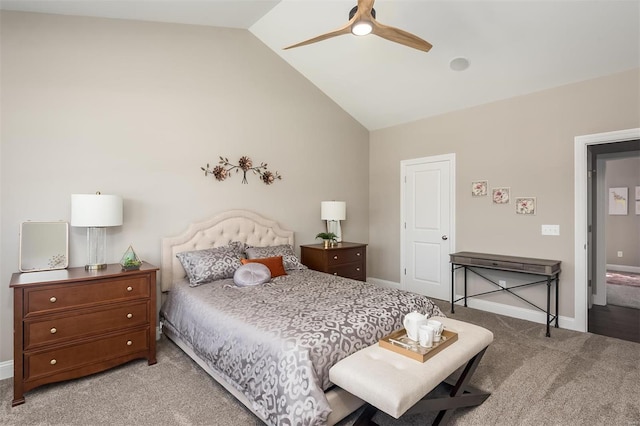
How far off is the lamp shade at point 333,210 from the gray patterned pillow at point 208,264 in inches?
60.9

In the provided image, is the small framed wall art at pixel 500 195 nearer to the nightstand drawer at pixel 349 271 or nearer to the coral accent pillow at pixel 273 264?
the nightstand drawer at pixel 349 271

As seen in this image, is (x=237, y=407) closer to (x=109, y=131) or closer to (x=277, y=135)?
(x=109, y=131)

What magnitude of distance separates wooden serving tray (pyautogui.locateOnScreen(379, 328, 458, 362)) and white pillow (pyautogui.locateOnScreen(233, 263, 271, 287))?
144 cm

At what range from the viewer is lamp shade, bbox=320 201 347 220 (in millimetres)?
4617

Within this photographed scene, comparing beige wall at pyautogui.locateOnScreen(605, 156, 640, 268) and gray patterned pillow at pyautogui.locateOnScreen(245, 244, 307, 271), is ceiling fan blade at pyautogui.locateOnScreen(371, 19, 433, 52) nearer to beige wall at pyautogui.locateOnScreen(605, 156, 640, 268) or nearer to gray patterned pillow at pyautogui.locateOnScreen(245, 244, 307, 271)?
gray patterned pillow at pyautogui.locateOnScreen(245, 244, 307, 271)

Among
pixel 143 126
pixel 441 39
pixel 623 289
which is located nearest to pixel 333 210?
pixel 441 39

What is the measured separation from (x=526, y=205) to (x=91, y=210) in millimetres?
4495

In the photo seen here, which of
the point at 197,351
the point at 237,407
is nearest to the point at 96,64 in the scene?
the point at 197,351

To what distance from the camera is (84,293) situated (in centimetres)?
257

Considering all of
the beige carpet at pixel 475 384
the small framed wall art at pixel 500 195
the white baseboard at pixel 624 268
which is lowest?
the beige carpet at pixel 475 384

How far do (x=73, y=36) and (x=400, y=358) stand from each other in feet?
12.1

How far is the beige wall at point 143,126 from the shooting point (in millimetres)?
2777

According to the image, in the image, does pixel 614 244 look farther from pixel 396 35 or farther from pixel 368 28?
pixel 368 28

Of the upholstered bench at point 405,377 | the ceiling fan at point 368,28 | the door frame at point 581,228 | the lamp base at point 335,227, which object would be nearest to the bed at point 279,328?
the upholstered bench at point 405,377
